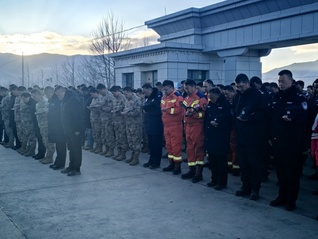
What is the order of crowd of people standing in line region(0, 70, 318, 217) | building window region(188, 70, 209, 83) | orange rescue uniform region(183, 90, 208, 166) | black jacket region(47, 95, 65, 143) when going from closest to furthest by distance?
crowd of people standing in line region(0, 70, 318, 217) → orange rescue uniform region(183, 90, 208, 166) → black jacket region(47, 95, 65, 143) → building window region(188, 70, 209, 83)

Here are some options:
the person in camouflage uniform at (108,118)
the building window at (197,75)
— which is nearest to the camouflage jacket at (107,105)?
the person in camouflage uniform at (108,118)

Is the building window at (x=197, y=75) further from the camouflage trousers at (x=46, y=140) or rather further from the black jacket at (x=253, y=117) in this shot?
the black jacket at (x=253, y=117)

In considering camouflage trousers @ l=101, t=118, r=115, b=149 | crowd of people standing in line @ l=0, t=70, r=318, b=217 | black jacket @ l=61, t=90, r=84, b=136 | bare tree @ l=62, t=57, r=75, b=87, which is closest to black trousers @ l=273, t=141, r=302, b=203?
crowd of people standing in line @ l=0, t=70, r=318, b=217

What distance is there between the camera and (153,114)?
8758 mm

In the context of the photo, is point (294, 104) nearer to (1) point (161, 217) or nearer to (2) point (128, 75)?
(1) point (161, 217)

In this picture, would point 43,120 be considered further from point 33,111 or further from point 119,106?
point 119,106

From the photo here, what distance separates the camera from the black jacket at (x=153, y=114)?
8703 millimetres

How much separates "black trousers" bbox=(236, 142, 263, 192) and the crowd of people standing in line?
0.7 inches

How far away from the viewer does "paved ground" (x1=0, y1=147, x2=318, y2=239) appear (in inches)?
187

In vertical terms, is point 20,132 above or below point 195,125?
below

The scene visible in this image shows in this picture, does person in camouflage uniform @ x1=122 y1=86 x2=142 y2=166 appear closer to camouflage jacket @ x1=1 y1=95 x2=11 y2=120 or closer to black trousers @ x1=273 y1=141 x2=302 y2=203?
black trousers @ x1=273 y1=141 x2=302 y2=203

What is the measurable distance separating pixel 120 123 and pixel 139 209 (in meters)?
4.44

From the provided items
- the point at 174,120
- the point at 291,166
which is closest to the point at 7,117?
the point at 174,120

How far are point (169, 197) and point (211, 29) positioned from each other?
399 inches
